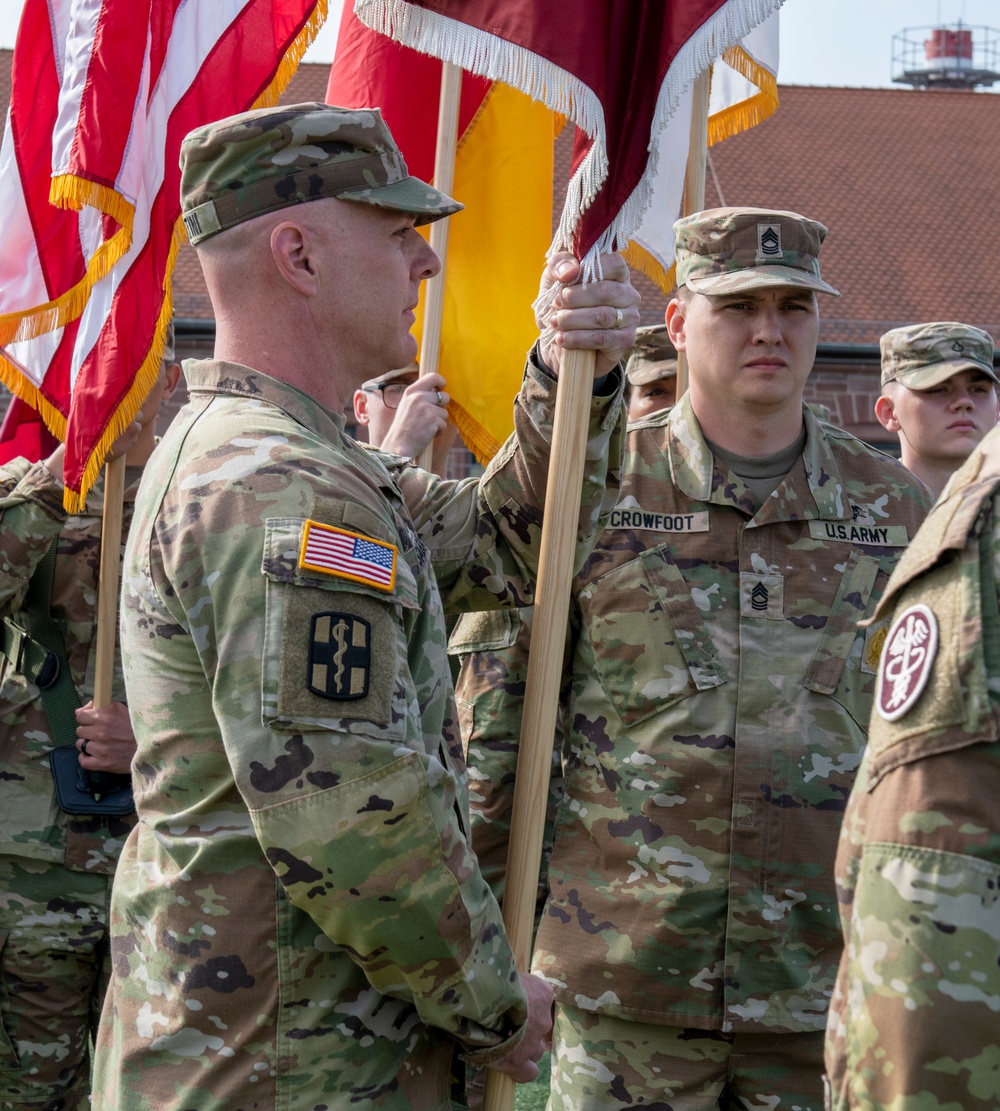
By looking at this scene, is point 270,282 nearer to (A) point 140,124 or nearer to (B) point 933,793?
(B) point 933,793

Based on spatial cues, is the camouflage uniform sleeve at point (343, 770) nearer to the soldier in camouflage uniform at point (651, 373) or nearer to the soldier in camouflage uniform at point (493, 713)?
the soldier in camouflage uniform at point (493, 713)

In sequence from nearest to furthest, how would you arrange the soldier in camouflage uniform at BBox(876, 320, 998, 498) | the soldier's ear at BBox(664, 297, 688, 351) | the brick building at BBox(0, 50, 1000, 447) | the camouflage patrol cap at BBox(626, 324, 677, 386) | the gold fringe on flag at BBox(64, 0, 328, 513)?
the soldier's ear at BBox(664, 297, 688, 351) < the gold fringe on flag at BBox(64, 0, 328, 513) < the soldier in camouflage uniform at BBox(876, 320, 998, 498) < the camouflage patrol cap at BBox(626, 324, 677, 386) < the brick building at BBox(0, 50, 1000, 447)

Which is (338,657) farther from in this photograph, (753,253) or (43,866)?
(43,866)

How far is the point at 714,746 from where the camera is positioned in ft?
9.27

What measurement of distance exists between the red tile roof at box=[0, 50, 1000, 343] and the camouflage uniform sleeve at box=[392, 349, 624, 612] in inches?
526

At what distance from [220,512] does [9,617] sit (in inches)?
91.2

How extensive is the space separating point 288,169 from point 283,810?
952 millimetres

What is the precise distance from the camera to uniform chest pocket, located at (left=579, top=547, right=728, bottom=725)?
2.87 metres

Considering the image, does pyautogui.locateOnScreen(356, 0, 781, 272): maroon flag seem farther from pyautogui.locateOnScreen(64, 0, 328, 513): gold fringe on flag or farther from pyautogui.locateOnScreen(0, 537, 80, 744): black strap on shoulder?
pyautogui.locateOnScreen(0, 537, 80, 744): black strap on shoulder

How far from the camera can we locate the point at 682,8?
253 cm

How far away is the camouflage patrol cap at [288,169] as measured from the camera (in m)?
2.10


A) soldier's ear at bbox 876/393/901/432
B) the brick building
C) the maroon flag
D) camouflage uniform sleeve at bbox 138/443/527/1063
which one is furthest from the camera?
the brick building

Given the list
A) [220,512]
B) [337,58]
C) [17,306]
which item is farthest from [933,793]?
[337,58]

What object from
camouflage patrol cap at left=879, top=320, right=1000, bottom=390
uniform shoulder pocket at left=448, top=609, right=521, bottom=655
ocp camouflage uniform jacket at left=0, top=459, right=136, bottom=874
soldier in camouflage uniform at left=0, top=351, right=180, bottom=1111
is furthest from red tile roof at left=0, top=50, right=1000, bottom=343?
uniform shoulder pocket at left=448, top=609, right=521, bottom=655
